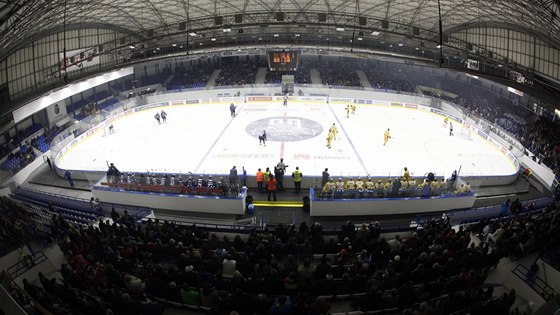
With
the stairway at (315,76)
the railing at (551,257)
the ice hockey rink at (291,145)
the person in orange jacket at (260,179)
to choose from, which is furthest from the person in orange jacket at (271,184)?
the stairway at (315,76)

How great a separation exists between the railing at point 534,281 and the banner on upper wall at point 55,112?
124 ft

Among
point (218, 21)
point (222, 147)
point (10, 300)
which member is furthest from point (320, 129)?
point (10, 300)

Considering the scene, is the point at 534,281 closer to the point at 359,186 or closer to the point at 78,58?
the point at 359,186

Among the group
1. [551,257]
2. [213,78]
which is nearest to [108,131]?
[213,78]

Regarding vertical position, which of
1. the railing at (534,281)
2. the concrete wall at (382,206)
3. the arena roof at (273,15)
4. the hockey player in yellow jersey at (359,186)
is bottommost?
the concrete wall at (382,206)

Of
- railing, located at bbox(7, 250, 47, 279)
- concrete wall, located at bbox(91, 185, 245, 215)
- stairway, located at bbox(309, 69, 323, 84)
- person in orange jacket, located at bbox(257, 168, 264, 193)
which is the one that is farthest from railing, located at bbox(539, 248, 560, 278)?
stairway, located at bbox(309, 69, 323, 84)

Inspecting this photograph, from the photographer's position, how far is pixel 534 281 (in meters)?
9.55

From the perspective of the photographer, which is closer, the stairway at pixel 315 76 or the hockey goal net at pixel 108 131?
the hockey goal net at pixel 108 131

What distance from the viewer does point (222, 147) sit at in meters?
24.2

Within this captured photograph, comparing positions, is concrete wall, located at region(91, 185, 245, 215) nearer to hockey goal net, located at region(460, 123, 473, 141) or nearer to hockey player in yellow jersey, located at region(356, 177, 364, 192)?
hockey player in yellow jersey, located at region(356, 177, 364, 192)

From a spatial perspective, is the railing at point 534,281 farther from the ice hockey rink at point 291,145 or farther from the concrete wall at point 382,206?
the ice hockey rink at point 291,145

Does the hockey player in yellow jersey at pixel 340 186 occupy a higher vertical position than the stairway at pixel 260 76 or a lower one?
lower

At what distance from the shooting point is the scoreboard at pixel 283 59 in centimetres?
3684

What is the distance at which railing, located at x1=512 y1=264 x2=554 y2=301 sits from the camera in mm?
9008
